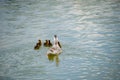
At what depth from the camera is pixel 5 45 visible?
2367 centimetres

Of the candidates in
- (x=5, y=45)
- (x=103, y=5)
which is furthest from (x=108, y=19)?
(x=5, y=45)

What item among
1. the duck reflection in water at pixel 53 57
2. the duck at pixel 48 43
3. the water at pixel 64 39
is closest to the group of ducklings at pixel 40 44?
the duck at pixel 48 43

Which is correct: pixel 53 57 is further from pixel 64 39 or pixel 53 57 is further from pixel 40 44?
pixel 64 39

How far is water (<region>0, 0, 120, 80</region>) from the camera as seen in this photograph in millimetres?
18734

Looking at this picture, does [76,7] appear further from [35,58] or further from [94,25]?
[35,58]

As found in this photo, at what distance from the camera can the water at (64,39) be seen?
61.5ft

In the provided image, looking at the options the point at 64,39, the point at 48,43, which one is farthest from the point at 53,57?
the point at 64,39

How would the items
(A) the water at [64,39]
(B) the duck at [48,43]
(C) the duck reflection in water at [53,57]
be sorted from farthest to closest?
1. (B) the duck at [48,43]
2. (C) the duck reflection in water at [53,57]
3. (A) the water at [64,39]

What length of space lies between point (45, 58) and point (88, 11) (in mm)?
12205

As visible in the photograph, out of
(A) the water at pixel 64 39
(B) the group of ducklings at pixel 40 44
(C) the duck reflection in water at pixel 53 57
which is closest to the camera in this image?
(A) the water at pixel 64 39

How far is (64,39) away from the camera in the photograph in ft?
78.1

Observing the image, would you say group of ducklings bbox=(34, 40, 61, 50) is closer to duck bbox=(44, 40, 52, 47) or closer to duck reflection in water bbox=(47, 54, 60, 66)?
duck bbox=(44, 40, 52, 47)

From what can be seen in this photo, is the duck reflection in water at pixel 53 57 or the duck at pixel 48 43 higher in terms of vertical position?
the duck at pixel 48 43

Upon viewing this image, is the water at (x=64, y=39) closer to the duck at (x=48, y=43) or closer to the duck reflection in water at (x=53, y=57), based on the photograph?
the duck reflection in water at (x=53, y=57)
